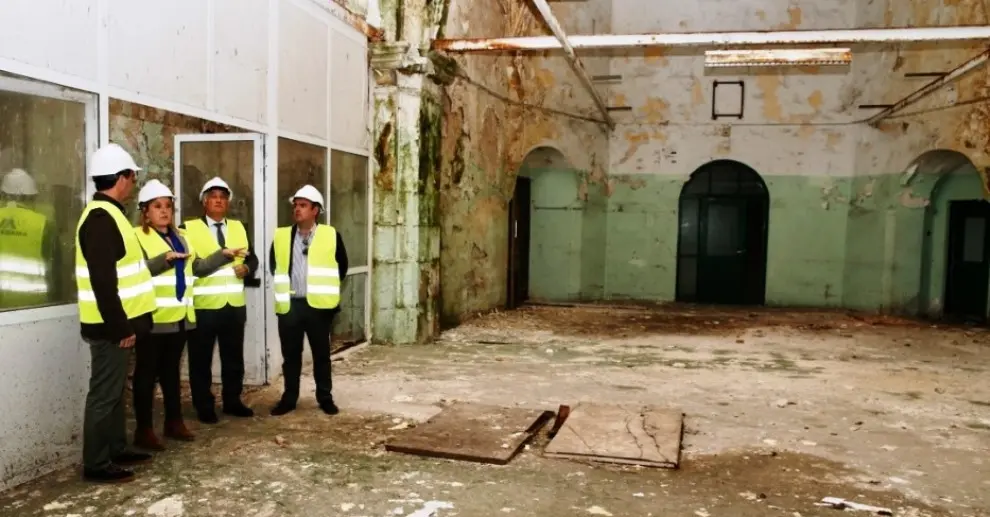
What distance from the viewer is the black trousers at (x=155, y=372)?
4406 millimetres

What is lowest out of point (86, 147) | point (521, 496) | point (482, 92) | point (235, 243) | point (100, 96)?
point (521, 496)

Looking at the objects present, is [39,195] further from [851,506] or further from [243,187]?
[851,506]

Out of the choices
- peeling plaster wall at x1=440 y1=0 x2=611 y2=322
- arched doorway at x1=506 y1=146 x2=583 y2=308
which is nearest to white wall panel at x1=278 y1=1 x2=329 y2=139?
peeling plaster wall at x1=440 y1=0 x2=611 y2=322

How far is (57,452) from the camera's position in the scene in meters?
4.20

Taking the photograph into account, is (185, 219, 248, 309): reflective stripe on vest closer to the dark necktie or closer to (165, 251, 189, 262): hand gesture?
the dark necktie

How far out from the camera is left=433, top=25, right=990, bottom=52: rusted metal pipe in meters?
6.78

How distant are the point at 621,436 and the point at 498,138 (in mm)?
6662

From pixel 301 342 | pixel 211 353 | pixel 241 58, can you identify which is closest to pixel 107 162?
pixel 211 353

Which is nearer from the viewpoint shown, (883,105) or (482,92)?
(482,92)

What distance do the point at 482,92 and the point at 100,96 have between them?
6184 millimetres

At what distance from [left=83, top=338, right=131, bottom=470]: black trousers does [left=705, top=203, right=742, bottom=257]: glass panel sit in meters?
12.1

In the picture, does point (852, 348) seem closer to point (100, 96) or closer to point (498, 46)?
point (498, 46)

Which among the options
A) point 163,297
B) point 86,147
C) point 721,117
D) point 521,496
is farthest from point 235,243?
point 721,117

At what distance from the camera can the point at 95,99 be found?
4.41m
